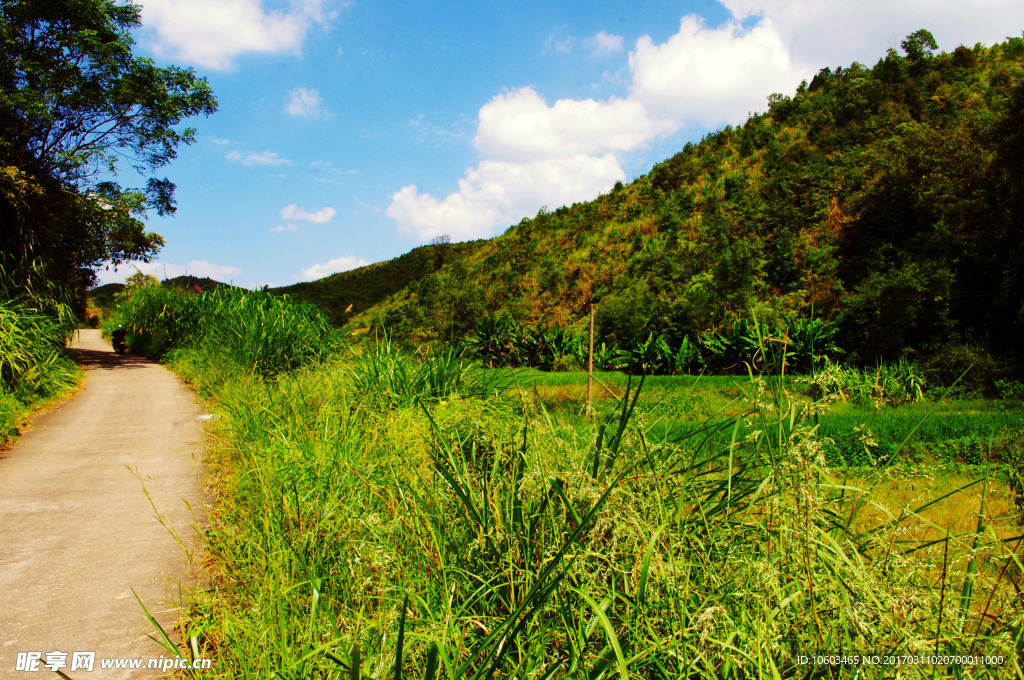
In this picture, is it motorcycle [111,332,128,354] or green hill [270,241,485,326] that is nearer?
motorcycle [111,332,128,354]

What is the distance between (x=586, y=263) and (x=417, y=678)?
25946 mm

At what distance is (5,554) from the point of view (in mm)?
2914

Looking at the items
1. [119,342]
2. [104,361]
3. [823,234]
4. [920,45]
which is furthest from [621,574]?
[920,45]

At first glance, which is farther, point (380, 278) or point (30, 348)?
point (380, 278)

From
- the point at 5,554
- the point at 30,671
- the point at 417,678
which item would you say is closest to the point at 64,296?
the point at 5,554

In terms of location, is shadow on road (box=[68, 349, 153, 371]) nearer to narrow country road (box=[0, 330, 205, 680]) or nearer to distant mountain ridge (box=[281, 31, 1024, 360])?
narrow country road (box=[0, 330, 205, 680])

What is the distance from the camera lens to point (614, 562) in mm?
1744

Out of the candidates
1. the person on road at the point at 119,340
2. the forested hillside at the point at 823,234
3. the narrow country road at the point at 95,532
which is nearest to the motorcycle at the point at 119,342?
the person on road at the point at 119,340

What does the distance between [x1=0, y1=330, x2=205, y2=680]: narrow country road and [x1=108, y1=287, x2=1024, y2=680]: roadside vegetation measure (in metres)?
0.25

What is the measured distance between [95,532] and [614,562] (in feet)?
10.3

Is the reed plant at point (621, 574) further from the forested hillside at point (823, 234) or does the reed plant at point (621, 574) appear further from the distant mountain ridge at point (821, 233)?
the forested hillside at point (823, 234)

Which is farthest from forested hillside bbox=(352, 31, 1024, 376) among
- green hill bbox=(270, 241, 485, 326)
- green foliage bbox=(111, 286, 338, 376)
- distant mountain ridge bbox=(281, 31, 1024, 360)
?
green hill bbox=(270, 241, 485, 326)

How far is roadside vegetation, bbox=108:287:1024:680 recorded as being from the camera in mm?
1448

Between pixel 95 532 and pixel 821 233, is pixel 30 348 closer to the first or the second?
pixel 95 532
